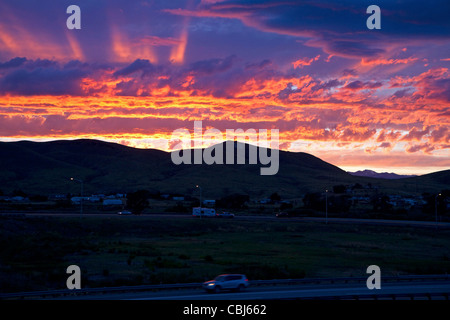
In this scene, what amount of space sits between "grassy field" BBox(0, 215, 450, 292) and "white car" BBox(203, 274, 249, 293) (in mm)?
6160

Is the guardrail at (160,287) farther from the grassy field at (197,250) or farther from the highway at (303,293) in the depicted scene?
the grassy field at (197,250)

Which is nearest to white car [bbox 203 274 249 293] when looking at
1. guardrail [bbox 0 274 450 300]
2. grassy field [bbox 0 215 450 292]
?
guardrail [bbox 0 274 450 300]

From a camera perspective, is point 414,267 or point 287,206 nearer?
point 414,267

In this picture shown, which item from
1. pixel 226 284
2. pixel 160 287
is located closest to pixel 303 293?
pixel 226 284

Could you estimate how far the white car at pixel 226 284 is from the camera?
26781 mm

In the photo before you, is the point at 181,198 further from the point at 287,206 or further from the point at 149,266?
the point at 149,266

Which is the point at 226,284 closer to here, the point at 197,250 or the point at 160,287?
the point at 160,287

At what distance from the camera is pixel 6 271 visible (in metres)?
36.9

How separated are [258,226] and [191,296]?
57.2 meters

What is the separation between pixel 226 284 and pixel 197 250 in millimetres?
28214

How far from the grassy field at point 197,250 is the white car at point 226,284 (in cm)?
616

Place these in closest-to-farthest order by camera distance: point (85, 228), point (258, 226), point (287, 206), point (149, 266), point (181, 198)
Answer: point (149, 266), point (85, 228), point (258, 226), point (287, 206), point (181, 198)

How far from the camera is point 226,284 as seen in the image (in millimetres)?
26969
